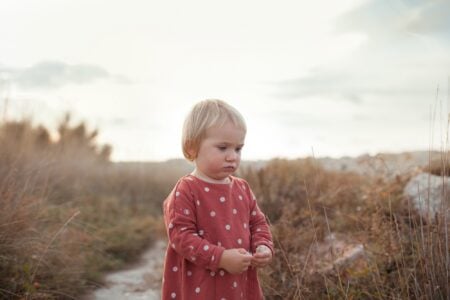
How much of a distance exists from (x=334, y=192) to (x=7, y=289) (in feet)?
11.6

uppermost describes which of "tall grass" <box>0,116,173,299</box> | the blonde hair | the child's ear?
the blonde hair

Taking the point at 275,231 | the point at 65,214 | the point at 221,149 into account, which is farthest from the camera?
the point at 65,214

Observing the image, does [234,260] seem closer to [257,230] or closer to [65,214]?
[257,230]

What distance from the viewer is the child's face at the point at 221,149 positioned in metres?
2.33

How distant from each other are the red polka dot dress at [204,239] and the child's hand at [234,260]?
0.09 ft

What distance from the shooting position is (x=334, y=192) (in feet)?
18.6

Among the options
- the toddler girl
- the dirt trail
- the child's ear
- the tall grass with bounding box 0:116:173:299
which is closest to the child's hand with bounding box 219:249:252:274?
the toddler girl

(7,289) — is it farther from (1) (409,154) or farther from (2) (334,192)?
(1) (409,154)

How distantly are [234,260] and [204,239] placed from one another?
18 centimetres

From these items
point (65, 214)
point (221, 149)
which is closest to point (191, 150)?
point (221, 149)

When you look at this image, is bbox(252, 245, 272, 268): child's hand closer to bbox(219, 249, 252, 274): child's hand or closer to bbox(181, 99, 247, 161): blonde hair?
bbox(219, 249, 252, 274): child's hand

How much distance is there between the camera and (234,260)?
7.22ft

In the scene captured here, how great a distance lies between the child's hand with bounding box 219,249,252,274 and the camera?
220cm

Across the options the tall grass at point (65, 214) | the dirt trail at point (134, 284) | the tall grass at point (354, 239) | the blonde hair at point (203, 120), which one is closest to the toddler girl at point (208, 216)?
the blonde hair at point (203, 120)
